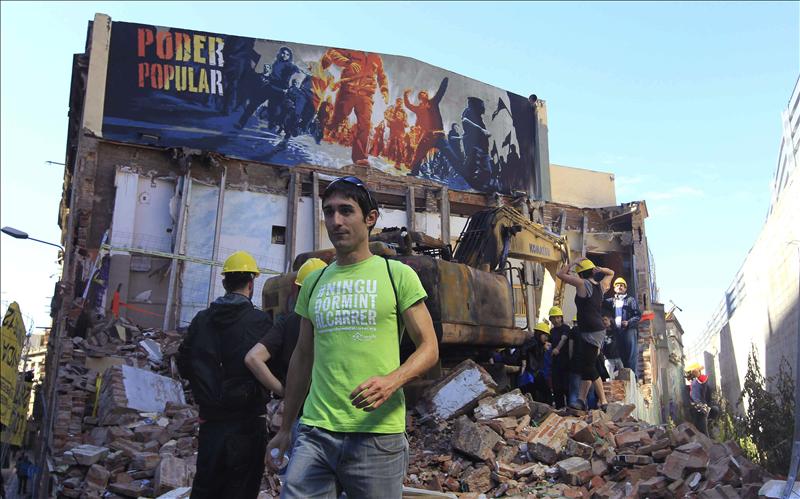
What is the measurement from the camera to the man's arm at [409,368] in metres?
2.57

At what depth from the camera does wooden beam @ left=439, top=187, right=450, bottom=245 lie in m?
23.5

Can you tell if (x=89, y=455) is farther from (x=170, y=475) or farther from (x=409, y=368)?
(x=409, y=368)

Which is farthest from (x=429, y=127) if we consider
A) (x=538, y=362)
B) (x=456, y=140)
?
(x=538, y=362)

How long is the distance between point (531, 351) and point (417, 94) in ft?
50.6

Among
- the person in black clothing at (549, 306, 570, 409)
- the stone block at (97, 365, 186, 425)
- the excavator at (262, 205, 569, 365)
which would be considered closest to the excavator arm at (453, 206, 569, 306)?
the excavator at (262, 205, 569, 365)

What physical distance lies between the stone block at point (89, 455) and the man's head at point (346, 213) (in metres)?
7.23

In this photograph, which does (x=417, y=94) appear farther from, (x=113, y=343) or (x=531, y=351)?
(x=531, y=351)

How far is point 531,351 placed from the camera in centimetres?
1149

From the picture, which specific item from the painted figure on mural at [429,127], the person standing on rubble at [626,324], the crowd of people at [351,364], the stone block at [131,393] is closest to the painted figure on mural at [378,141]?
the painted figure on mural at [429,127]

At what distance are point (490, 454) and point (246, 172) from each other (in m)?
15.5

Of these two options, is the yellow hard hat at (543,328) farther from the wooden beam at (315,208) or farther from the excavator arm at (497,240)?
the wooden beam at (315,208)

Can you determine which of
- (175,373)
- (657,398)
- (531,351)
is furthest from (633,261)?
(175,373)

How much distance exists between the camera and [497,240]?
12.2 meters

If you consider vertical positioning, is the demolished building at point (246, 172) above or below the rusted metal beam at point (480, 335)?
above
